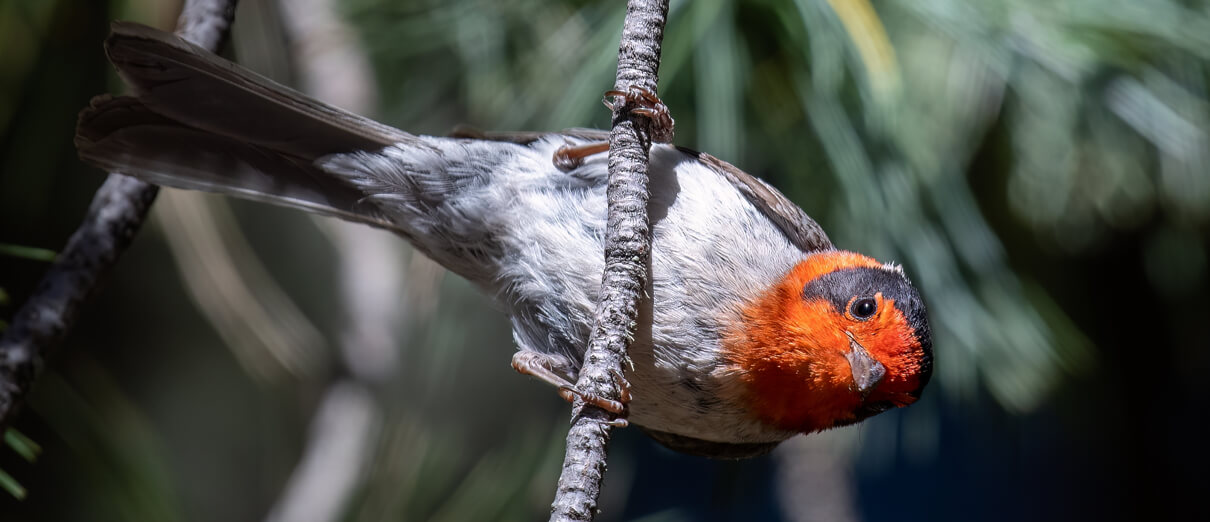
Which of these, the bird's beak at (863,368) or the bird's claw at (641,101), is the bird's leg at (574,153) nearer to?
the bird's claw at (641,101)

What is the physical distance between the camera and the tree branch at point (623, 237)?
34.9 inches

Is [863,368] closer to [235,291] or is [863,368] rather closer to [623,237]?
[623,237]

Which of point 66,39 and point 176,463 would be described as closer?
point 66,39

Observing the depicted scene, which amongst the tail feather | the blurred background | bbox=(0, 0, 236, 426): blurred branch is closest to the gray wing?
the blurred background

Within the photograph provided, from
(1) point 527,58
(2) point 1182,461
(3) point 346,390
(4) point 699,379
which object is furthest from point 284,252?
(2) point 1182,461

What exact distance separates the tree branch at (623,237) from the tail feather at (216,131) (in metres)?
0.56

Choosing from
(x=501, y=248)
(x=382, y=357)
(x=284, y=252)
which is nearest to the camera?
(x=501, y=248)

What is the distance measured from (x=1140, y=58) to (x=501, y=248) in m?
1.35

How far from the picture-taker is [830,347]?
1.20 metres

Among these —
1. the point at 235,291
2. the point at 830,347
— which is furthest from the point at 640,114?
the point at 235,291

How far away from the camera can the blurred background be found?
62.1 inches

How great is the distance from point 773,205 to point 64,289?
1.09 metres

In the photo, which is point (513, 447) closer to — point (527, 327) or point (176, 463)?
point (527, 327)

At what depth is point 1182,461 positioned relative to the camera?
95.7 inches
